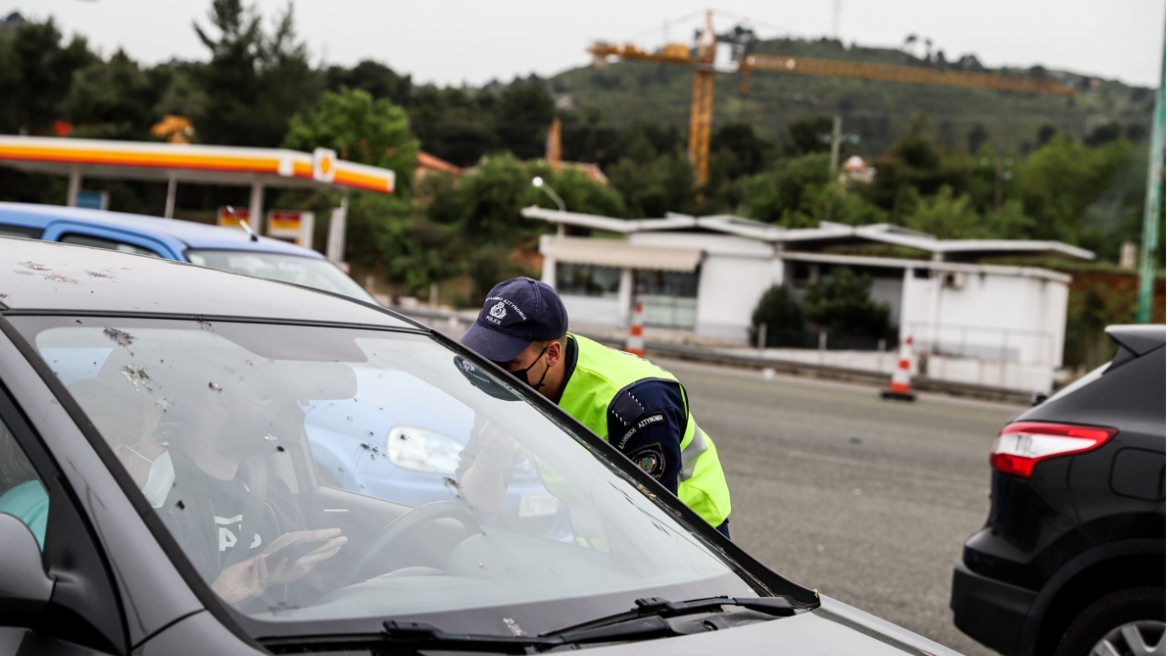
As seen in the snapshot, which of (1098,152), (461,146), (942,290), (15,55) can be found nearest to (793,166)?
(942,290)

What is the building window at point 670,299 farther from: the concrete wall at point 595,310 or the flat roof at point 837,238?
the flat roof at point 837,238

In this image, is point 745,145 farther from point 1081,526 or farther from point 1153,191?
point 1081,526

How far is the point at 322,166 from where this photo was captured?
2066 cm

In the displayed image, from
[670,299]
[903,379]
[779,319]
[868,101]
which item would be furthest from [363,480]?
[868,101]

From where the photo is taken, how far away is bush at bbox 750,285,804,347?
1185 inches

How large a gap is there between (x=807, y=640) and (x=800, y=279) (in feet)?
103

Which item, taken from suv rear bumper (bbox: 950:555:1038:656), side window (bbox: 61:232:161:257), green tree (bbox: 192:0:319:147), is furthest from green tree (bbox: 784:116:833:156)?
suv rear bumper (bbox: 950:555:1038:656)

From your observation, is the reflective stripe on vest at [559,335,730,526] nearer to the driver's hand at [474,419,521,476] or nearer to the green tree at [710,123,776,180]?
the driver's hand at [474,419,521,476]

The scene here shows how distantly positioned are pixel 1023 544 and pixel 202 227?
5043 mm

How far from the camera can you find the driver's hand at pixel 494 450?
2.13 meters

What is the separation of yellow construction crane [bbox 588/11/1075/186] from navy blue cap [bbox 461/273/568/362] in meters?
72.4

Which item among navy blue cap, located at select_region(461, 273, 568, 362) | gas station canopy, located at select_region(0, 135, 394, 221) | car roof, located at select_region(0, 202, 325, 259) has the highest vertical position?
gas station canopy, located at select_region(0, 135, 394, 221)

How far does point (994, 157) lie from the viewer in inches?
3078

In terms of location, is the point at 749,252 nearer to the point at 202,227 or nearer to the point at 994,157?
the point at 202,227
